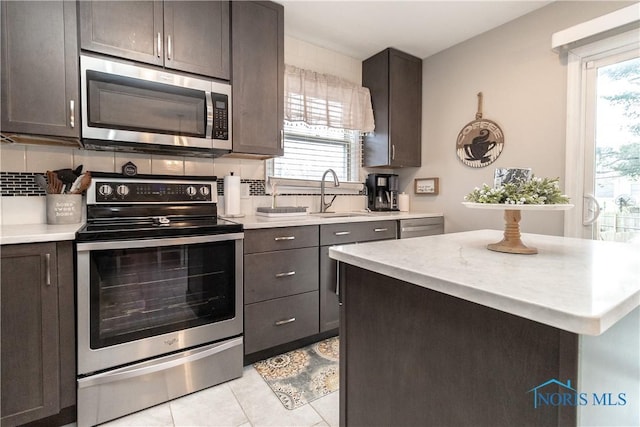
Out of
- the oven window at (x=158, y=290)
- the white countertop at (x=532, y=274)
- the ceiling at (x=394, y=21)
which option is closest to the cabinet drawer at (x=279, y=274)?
the oven window at (x=158, y=290)

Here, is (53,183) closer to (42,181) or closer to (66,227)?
(42,181)

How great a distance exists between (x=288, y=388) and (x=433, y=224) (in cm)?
197

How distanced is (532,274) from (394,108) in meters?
2.54

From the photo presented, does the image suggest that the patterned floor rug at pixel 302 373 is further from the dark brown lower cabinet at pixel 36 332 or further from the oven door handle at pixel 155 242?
the dark brown lower cabinet at pixel 36 332

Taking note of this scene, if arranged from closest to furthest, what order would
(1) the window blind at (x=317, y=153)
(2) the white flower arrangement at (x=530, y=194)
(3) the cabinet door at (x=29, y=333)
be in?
1. (2) the white flower arrangement at (x=530, y=194)
2. (3) the cabinet door at (x=29, y=333)
3. (1) the window blind at (x=317, y=153)

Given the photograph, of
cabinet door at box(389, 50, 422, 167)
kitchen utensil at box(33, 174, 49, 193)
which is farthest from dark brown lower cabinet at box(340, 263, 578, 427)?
cabinet door at box(389, 50, 422, 167)

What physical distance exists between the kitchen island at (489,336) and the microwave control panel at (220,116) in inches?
53.0

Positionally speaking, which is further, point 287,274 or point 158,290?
point 287,274

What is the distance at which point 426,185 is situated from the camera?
10.3 ft

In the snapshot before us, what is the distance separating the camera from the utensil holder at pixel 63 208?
1.68 meters

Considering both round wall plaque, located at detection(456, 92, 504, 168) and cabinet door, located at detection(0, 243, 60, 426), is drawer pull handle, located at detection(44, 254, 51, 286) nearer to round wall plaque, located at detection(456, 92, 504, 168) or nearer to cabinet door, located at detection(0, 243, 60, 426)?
cabinet door, located at detection(0, 243, 60, 426)

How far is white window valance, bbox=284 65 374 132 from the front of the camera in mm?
2650

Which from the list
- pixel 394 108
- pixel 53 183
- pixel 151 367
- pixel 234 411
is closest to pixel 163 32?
pixel 53 183

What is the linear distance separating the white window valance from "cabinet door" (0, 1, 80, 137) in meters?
1.46
